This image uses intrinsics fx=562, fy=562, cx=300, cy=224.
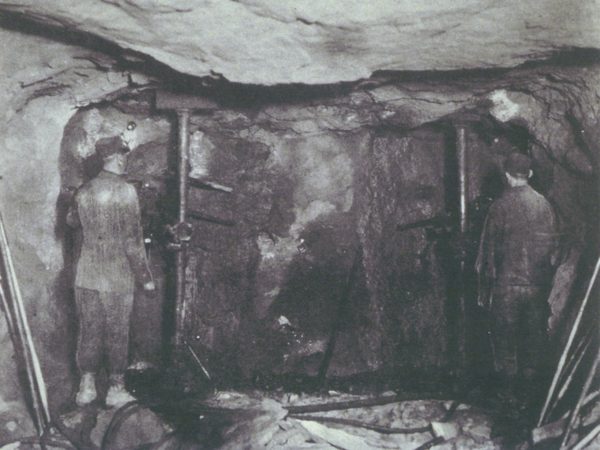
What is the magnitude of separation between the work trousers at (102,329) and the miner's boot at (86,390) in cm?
4

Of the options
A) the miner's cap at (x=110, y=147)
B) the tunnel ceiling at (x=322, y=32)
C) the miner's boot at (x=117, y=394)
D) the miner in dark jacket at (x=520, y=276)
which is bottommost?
the miner's boot at (x=117, y=394)

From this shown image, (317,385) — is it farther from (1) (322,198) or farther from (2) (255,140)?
(2) (255,140)

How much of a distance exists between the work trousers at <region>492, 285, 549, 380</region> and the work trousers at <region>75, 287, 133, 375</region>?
7.41ft

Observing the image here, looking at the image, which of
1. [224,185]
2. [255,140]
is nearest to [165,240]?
[224,185]

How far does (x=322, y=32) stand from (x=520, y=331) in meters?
2.08

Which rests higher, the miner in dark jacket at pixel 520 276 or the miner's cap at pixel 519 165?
the miner's cap at pixel 519 165

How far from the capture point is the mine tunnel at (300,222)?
294 cm

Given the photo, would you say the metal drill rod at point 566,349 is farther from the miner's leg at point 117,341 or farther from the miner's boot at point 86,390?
the miner's boot at point 86,390

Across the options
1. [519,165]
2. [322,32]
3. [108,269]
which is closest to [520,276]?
[519,165]

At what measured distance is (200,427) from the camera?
325cm

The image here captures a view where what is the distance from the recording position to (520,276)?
338 centimetres

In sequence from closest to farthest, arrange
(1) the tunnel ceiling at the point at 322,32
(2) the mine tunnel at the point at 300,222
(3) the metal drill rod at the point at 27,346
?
(1) the tunnel ceiling at the point at 322,32 → (2) the mine tunnel at the point at 300,222 → (3) the metal drill rod at the point at 27,346

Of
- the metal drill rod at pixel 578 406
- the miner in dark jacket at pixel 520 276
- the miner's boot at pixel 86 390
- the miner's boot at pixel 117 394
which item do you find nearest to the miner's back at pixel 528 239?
the miner in dark jacket at pixel 520 276

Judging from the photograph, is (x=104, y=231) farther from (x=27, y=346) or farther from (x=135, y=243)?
(x=27, y=346)
